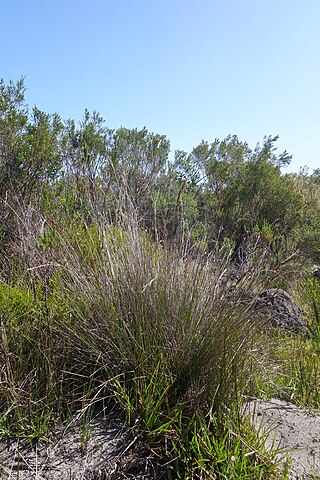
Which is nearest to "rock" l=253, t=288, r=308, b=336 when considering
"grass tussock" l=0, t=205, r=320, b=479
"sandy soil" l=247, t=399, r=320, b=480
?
"grass tussock" l=0, t=205, r=320, b=479

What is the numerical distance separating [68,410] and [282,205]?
7183mm

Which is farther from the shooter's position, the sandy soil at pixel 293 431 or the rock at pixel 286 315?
the rock at pixel 286 315

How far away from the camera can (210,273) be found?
304 centimetres

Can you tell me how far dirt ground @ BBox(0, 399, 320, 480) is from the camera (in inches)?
87.2

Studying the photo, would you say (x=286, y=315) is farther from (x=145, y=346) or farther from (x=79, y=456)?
(x=79, y=456)

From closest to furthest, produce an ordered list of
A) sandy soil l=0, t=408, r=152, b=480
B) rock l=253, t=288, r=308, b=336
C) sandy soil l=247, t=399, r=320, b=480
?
sandy soil l=0, t=408, r=152, b=480 < sandy soil l=247, t=399, r=320, b=480 < rock l=253, t=288, r=308, b=336

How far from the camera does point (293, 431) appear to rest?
8.40 feet

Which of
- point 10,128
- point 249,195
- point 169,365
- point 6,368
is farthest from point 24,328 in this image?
point 249,195

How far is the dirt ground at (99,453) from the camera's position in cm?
221

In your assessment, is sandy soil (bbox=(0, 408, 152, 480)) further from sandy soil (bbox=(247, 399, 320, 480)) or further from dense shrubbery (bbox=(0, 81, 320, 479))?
sandy soil (bbox=(247, 399, 320, 480))

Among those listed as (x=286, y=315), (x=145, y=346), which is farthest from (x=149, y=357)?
(x=286, y=315)

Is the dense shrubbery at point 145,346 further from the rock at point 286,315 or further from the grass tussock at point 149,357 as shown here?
the rock at point 286,315

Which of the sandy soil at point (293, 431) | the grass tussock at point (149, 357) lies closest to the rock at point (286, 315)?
the grass tussock at point (149, 357)

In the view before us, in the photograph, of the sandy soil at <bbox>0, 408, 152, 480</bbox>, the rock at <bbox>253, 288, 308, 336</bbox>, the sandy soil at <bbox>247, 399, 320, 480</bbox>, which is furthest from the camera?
the rock at <bbox>253, 288, 308, 336</bbox>
